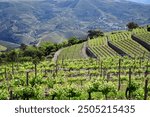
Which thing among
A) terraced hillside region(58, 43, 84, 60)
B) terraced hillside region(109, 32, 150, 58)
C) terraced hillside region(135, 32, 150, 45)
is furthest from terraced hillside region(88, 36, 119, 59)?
terraced hillside region(135, 32, 150, 45)

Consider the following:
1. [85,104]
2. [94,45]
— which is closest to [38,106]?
[85,104]

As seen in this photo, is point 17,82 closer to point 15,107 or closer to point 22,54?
point 15,107

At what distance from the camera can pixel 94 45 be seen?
111438mm

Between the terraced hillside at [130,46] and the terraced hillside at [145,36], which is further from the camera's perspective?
the terraced hillside at [145,36]

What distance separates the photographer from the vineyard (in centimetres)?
2947

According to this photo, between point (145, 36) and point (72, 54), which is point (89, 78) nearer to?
point (145, 36)

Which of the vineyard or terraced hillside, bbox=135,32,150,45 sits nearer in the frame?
the vineyard

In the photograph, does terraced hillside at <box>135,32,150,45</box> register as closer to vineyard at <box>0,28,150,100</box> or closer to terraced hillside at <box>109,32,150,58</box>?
vineyard at <box>0,28,150,100</box>

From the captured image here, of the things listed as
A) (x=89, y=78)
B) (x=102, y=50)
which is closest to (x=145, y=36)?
(x=102, y=50)

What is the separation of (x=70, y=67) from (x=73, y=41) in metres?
88.3

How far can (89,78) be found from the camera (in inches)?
1973

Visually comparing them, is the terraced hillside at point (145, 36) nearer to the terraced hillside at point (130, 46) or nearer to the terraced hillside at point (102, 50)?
the terraced hillside at point (130, 46)

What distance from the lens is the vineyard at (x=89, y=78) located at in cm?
2947

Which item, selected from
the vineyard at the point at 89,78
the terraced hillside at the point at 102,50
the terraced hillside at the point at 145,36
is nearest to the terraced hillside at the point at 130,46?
the vineyard at the point at 89,78
